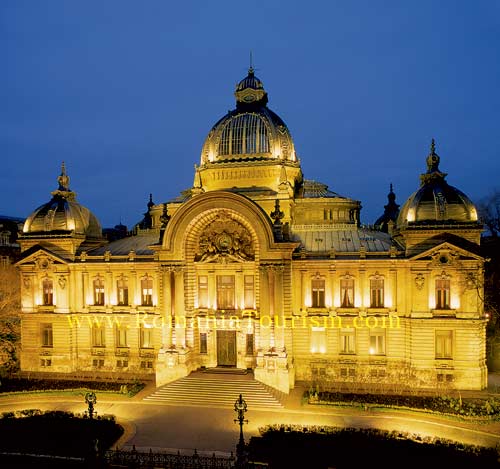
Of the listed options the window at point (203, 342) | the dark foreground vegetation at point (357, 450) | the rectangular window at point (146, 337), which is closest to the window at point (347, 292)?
the window at point (203, 342)

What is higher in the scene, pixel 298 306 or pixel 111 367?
pixel 298 306

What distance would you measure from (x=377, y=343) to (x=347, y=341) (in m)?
2.32

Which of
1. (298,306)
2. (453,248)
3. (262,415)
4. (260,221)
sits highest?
(260,221)

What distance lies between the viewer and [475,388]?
3766 cm

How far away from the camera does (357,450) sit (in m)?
26.6

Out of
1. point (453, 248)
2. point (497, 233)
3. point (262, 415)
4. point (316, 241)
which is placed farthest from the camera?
point (497, 233)

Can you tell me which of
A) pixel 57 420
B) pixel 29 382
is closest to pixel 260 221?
pixel 57 420

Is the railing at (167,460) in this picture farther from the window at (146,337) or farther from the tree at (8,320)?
the tree at (8,320)

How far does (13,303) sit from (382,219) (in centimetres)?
4966

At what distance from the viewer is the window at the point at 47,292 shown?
45.2 metres

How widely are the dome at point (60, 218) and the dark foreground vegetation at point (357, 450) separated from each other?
26282 millimetres

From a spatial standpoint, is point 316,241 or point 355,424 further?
point 316,241

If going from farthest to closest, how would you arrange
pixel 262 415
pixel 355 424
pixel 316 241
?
1. pixel 316 241
2. pixel 262 415
3. pixel 355 424

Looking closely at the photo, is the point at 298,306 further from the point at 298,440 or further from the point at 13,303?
the point at 13,303
